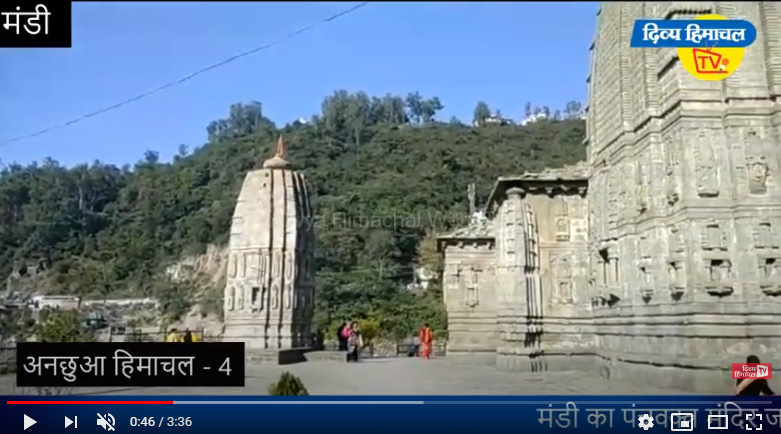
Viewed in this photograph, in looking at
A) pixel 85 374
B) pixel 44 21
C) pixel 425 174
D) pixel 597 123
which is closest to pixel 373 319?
pixel 425 174

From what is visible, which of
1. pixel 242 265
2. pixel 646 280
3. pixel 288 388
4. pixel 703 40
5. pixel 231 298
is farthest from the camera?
pixel 242 265

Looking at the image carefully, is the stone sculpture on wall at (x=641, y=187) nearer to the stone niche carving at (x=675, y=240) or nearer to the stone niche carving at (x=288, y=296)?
the stone niche carving at (x=675, y=240)

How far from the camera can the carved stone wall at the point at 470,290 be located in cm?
2217

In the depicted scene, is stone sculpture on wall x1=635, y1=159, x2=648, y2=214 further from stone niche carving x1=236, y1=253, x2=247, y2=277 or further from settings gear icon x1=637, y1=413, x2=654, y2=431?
stone niche carving x1=236, y1=253, x2=247, y2=277

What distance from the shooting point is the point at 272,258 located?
61.1 ft

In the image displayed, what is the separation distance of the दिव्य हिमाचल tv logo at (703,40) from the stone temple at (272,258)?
34.4ft

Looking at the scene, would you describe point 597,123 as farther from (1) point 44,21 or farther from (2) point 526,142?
(1) point 44,21

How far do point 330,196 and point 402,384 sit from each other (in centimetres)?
876

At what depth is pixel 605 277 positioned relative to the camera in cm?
1606

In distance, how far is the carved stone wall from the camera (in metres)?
22.2

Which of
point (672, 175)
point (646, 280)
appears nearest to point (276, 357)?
point (646, 280)

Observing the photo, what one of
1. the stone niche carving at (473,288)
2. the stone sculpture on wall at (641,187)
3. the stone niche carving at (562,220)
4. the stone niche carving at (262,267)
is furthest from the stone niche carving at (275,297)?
the stone sculpture on wall at (641,187)

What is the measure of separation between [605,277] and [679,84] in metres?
5.47

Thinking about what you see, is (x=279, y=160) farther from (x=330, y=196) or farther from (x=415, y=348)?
(x=415, y=348)
